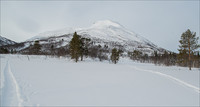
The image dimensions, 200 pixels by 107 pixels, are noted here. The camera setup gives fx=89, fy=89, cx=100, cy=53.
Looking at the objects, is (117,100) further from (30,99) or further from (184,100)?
(30,99)

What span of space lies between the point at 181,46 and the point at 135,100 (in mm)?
21248

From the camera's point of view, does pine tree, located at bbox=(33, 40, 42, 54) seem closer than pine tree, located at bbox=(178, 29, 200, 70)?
No

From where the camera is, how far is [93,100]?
12.1 feet

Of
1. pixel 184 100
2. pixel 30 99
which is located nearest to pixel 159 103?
pixel 184 100

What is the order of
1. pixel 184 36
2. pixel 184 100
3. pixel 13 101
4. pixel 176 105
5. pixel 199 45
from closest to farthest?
pixel 13 101
pixel 176 105
pixel 184 100
pixel 199 45
pixel 184 36

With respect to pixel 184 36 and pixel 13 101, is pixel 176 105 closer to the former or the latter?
pixel 13 101

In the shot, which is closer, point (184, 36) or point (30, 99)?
point (30, 99)

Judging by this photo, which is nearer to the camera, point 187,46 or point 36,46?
point 187,46

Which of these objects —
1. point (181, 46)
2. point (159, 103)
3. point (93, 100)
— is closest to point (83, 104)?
point (93, 100)

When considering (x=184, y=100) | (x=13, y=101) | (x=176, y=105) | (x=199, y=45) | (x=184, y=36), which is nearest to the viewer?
(x=13, y=101)

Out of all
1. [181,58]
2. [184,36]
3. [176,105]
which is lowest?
[176,105]

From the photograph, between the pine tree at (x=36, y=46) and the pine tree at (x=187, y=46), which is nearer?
the pine tree at (x=187, y=46)

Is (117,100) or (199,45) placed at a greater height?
(199,45)

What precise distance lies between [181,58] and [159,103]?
21040 mm
